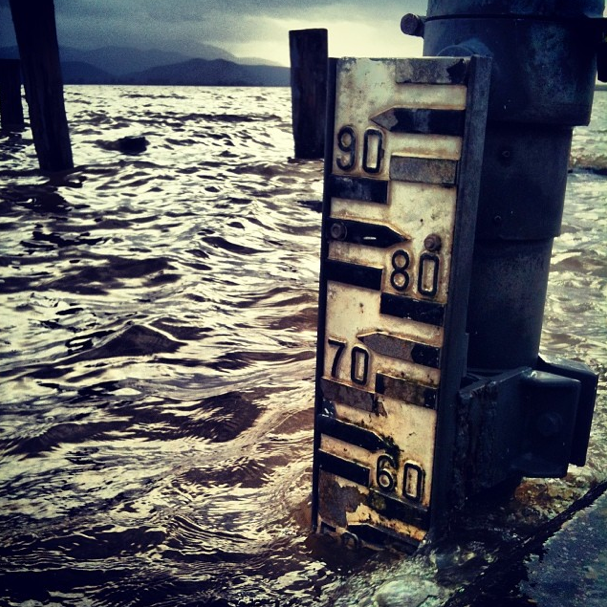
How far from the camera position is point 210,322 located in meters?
4.46

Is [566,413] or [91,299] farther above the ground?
[566,413]

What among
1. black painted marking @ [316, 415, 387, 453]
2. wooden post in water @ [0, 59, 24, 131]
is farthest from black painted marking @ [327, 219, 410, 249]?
wooden post in water @ [0, 59, 24, 131]

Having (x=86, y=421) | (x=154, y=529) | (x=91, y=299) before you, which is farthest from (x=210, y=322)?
(x=154, y=529)

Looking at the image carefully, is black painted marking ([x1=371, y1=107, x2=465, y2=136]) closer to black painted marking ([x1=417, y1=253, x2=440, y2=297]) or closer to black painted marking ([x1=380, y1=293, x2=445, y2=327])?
black painted marking ([x1=417, y1=253, x2=440, y2=297])

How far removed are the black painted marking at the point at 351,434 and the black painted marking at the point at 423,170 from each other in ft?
2.34

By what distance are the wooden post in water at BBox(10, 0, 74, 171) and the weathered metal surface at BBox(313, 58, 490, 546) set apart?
825 centimetres

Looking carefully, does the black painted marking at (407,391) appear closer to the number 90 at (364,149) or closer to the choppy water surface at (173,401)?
the choppy water surface at (173,401)

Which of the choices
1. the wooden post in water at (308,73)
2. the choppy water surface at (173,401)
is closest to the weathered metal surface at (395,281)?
the choppy water surface at (173,401)

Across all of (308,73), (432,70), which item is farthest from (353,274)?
(308,73)

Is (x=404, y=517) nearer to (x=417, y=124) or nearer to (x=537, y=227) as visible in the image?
(x=537, y=227)

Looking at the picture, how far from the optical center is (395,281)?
1811mm

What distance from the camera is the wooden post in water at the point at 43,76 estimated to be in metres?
8.75

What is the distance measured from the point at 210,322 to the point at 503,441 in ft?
8.91

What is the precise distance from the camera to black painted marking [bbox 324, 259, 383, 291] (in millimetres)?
1851
